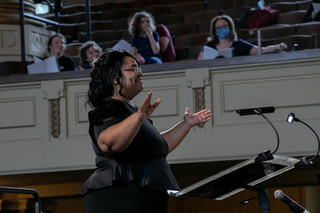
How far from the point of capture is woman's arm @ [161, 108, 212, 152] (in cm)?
208

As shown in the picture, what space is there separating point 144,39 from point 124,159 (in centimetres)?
312

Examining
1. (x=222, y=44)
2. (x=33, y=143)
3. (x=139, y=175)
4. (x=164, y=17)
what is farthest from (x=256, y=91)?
(x=164, y=17)

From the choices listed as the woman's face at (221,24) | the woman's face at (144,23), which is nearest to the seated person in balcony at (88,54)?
the woman's face at (144,23)

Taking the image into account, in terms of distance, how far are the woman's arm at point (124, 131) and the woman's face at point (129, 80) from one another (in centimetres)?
20

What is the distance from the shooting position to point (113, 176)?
1.76 m

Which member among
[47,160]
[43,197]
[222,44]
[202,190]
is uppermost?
[222,44]

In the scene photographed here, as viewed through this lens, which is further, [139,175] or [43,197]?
[43,197]

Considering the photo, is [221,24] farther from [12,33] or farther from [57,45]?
[12,33]

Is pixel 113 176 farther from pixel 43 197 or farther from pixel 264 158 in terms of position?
pixel 43 197

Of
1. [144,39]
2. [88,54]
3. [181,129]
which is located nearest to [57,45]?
[88,54]

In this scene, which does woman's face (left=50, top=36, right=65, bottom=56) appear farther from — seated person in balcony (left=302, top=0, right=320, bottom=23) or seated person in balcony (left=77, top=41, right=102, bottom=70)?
seated person in balcony (left=302, top=0, right=320, bottom=23)

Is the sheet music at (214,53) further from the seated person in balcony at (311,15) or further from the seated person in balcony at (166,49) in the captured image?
the seated person in balcony at (311,15)

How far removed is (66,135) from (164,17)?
3155mm

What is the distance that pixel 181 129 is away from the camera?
6.96ft
